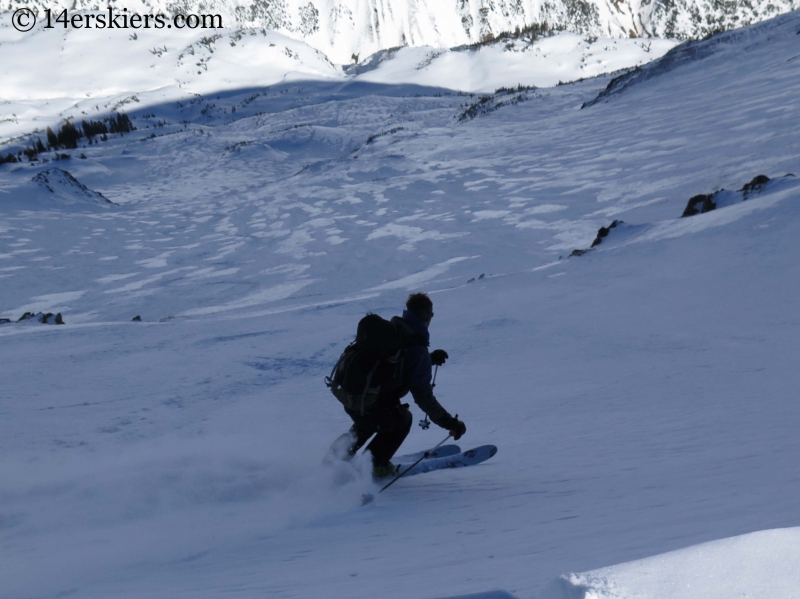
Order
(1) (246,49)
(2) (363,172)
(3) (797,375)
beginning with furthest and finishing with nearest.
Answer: (1) (246,49), (2) (363,172), (3) (797,375)

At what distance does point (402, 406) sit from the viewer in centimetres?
431

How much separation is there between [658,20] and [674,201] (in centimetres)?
18078

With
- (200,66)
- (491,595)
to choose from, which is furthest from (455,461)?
(200,66)

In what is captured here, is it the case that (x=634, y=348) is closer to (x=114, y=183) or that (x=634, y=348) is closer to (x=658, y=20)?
(x=114, y=183)

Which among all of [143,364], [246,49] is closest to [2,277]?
[143,364]

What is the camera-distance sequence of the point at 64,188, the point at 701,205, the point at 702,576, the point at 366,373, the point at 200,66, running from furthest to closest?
the point at 200,66 → the point at 64,188 → the point at 701,205 → the point at 366,373 → the point at 702,576

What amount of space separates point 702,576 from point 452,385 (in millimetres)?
5315

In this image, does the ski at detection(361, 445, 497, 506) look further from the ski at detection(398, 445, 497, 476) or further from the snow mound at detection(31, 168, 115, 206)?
the snow mound at detection(31, 168, 115, 206)

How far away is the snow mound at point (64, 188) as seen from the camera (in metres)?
25.2

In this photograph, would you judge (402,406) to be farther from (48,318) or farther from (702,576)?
(48,318)

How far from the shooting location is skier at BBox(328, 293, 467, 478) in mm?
4035

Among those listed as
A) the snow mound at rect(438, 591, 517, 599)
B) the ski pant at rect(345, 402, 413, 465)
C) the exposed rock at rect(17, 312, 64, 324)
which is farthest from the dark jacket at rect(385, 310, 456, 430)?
the exposed rock at rect(17, 312, 64, 324)

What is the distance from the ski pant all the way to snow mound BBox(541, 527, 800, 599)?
8.41ft

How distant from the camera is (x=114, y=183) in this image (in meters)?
32.8
